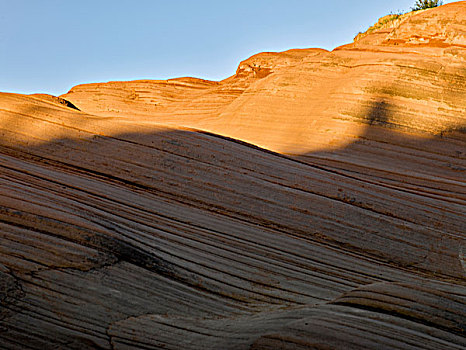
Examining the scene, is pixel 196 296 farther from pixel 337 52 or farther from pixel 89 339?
pixel 337 52

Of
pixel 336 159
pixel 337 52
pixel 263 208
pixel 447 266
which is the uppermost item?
pixel 337 52

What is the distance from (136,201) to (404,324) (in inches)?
98.1

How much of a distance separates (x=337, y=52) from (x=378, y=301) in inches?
314

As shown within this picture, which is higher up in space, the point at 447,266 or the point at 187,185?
the point at 187,185

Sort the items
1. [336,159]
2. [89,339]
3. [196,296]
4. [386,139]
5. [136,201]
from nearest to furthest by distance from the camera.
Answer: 1. [89,339]
2. [196,296]
3. [136,201]
4. [336,159]
5. [386,139]

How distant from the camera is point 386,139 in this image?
7785 mm

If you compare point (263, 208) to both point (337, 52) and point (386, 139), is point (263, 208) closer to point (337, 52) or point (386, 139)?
point (386, 139)

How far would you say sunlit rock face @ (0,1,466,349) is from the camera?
239cm

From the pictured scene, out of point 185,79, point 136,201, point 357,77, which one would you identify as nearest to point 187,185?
point 136,201

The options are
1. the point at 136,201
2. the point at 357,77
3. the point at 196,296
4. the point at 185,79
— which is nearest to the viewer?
the point at 196,296

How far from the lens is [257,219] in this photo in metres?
4.38

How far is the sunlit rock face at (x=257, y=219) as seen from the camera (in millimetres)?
2395

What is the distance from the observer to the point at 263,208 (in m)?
4.54

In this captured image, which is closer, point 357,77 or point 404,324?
point 404,324
